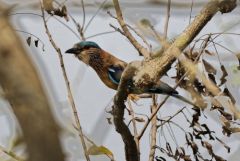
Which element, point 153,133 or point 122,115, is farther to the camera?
point 153,133

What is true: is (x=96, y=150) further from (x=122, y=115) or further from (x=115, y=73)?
(x=115, y=73)

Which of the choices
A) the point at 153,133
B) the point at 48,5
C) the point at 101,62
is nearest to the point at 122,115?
the point at 153,133

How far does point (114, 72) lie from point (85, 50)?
167mm

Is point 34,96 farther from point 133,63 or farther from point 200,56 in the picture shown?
point 200,56

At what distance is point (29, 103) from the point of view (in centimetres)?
38

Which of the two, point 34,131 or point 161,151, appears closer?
point 34,131

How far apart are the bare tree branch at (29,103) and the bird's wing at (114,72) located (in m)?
1.30

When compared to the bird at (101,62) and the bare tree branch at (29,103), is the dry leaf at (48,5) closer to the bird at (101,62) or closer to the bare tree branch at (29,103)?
the bird at (101,62)

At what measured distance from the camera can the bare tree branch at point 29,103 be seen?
14.5 inches

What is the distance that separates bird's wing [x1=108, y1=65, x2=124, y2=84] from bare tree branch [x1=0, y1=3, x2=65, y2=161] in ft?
4.25

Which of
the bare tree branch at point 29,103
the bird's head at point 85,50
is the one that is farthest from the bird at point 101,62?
the bare tree branch at point 29,103

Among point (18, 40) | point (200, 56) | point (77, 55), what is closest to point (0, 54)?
point (18, 40)

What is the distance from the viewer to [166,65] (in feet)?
3.80

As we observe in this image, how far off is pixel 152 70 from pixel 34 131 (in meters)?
0.80
